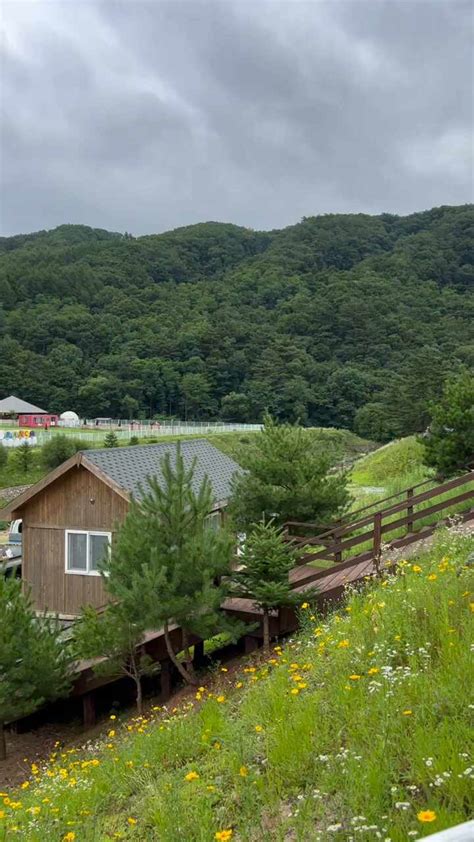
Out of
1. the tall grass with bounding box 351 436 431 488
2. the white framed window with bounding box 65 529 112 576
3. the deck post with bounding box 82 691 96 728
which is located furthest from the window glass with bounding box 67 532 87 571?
the tall grass with bounding box 351 436 431 488

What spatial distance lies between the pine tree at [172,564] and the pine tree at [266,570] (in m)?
0.32

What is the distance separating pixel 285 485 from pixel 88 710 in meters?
5.41

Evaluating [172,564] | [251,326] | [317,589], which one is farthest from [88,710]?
[251,326]

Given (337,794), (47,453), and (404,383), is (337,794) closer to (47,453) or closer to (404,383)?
(47,453)

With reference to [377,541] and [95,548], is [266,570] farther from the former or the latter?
[95,548]

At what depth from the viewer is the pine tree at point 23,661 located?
9.13m

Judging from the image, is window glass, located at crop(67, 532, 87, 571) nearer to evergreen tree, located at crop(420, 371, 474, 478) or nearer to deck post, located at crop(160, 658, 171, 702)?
deck post, located at crop(160, 658, 171, 702)

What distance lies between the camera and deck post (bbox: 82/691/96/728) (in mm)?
10727

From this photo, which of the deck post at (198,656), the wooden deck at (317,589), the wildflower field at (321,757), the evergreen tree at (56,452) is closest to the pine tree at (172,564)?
the wooden deck at (317,589)

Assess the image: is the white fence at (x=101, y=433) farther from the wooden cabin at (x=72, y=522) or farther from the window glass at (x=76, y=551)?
the window glass at (x=76, y=551)

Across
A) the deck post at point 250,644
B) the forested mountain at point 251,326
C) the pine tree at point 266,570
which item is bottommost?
the deck post at point 250,644

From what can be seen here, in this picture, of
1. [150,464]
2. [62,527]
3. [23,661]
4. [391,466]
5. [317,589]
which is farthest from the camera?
[391,466]

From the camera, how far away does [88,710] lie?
10.8 metres

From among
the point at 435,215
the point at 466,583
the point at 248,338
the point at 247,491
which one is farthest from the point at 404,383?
the point at 435,215
